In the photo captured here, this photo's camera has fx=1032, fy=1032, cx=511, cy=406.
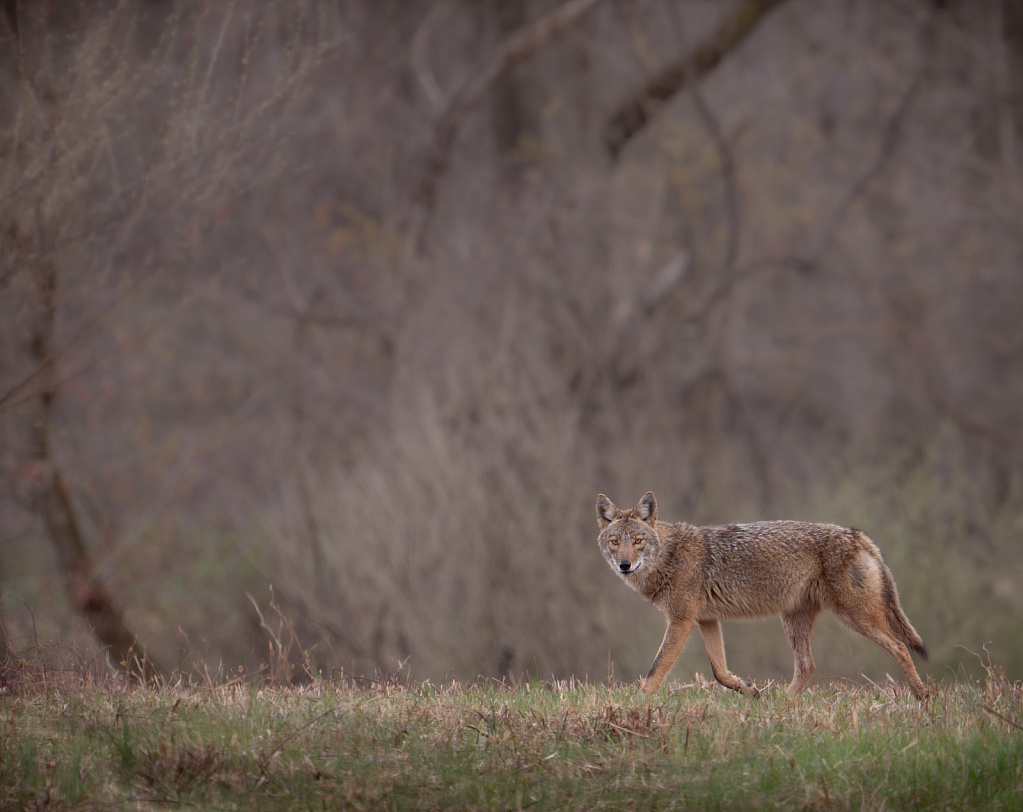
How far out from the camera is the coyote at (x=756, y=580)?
6.67 m

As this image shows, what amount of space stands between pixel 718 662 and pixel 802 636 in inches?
25.1

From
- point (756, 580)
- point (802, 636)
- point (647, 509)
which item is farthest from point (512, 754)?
point (802, 636)

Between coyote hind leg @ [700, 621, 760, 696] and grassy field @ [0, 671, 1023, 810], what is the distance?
1.19 feet

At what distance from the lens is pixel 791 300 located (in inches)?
901

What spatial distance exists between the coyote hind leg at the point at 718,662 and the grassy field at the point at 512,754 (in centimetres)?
36

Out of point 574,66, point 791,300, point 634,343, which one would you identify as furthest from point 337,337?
point 791,300

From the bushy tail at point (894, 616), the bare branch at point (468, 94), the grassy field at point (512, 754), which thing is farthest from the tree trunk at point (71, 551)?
the bushy tail at point (894, 616)

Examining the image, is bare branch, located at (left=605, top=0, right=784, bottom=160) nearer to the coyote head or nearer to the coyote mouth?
the coyote head

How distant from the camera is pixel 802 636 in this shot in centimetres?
709

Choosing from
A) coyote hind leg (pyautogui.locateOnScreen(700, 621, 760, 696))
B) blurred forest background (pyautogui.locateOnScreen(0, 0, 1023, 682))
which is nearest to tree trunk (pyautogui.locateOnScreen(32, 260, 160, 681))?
blurred forest background (pyautogui.locateOnScreen(0, 0, 1023, 682))

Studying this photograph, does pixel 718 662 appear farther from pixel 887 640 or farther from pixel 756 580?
pixel 887 640

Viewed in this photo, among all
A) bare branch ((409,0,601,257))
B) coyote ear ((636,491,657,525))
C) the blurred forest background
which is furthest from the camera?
bare branch ((409,0,601,257))

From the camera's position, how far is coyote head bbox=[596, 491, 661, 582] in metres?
6.95

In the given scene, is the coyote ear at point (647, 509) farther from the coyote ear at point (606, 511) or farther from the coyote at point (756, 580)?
the coyote ear at point (606, 511)
